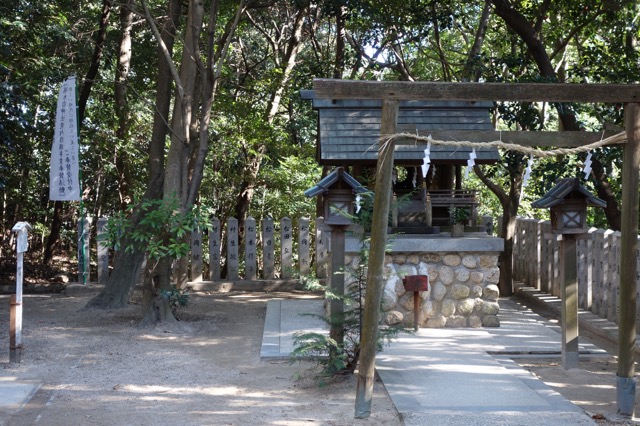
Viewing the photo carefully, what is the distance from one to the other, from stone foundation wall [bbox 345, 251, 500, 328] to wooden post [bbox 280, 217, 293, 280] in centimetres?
429

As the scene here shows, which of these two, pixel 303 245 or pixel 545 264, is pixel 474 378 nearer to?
pixel 545 264

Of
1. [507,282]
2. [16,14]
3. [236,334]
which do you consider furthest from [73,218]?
[507,282]

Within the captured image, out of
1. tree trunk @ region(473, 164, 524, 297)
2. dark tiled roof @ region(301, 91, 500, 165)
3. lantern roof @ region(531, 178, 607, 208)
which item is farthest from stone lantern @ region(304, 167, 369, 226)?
tree trunk @ region(473, 164, 524, 297)

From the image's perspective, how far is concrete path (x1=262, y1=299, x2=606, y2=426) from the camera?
20.5 feet

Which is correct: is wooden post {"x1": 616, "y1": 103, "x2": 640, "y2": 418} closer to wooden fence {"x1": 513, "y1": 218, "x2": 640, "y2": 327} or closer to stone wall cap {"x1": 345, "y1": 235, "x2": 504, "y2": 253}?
wooden fence {"x1": 513, "y1": 218, "x2": 640, "y2": 327}

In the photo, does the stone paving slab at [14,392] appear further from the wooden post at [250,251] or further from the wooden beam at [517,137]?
the wooden post at [250,251]

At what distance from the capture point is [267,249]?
14469 mm

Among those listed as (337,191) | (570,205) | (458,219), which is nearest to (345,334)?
(337,191)

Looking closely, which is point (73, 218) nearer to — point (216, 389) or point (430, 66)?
point (430, 66)

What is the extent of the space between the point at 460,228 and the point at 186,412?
5222 mm

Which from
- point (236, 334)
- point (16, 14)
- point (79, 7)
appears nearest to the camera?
point (236, 334)

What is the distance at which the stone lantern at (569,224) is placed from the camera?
307 inches

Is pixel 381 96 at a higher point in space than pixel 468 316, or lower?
higher

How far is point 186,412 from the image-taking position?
645 cm
